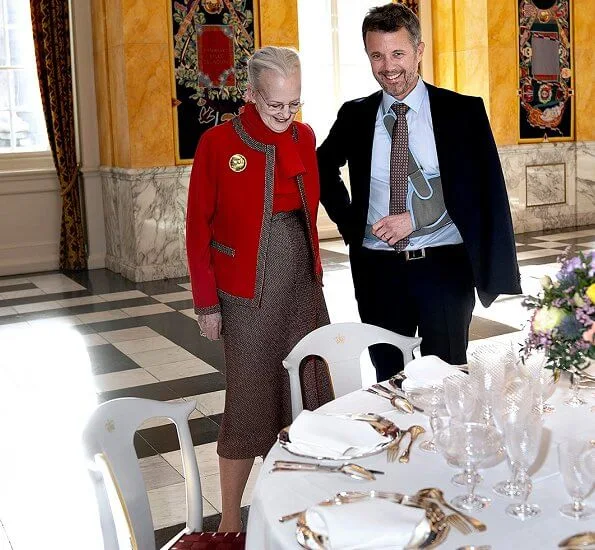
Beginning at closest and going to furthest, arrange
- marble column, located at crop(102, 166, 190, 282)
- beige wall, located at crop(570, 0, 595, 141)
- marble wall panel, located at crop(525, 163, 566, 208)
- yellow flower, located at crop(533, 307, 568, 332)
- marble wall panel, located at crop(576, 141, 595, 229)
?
yellow flower, located at crop(533, 307, 568, 332)
marble column, located at crop(102, 166, 190, 282)
marble wall panel, located at crop(525, 163, 566, 208)
beige wall, located at crop(570, 0, 595, 141)
marble wall panel, located at crop(576, 141, 595, 229)

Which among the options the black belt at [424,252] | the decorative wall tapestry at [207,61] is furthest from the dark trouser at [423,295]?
the decorative wall tapestry at [207,61]

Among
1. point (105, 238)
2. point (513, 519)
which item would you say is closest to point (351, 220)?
point (513, 519)

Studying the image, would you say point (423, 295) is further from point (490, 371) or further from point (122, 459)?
point (122, 459)

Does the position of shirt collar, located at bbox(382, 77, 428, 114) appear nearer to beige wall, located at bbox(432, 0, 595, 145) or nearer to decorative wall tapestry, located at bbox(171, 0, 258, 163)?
decorative wall tapestry, located at bbox(171, 0, 258, 163)

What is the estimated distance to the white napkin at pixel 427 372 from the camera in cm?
236

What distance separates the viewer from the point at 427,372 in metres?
2.40

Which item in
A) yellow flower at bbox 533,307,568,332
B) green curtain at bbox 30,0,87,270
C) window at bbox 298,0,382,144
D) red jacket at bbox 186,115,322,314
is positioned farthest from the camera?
window at bbox 298,0,382,144

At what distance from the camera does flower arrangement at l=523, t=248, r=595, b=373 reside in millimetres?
1986

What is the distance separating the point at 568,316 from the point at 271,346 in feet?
3.69

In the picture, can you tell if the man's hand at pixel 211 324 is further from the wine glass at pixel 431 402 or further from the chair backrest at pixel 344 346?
the wine glass at pixel 431 402

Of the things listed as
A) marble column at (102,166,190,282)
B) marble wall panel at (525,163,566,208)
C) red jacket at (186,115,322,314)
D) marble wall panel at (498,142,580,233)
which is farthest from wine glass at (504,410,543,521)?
marble wall panel at (525,163,566,208)

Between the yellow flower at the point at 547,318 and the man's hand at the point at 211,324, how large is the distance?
1.13 metres

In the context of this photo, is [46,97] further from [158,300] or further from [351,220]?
[351,220]

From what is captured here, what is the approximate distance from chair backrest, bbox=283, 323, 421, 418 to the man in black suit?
0.40 meters
